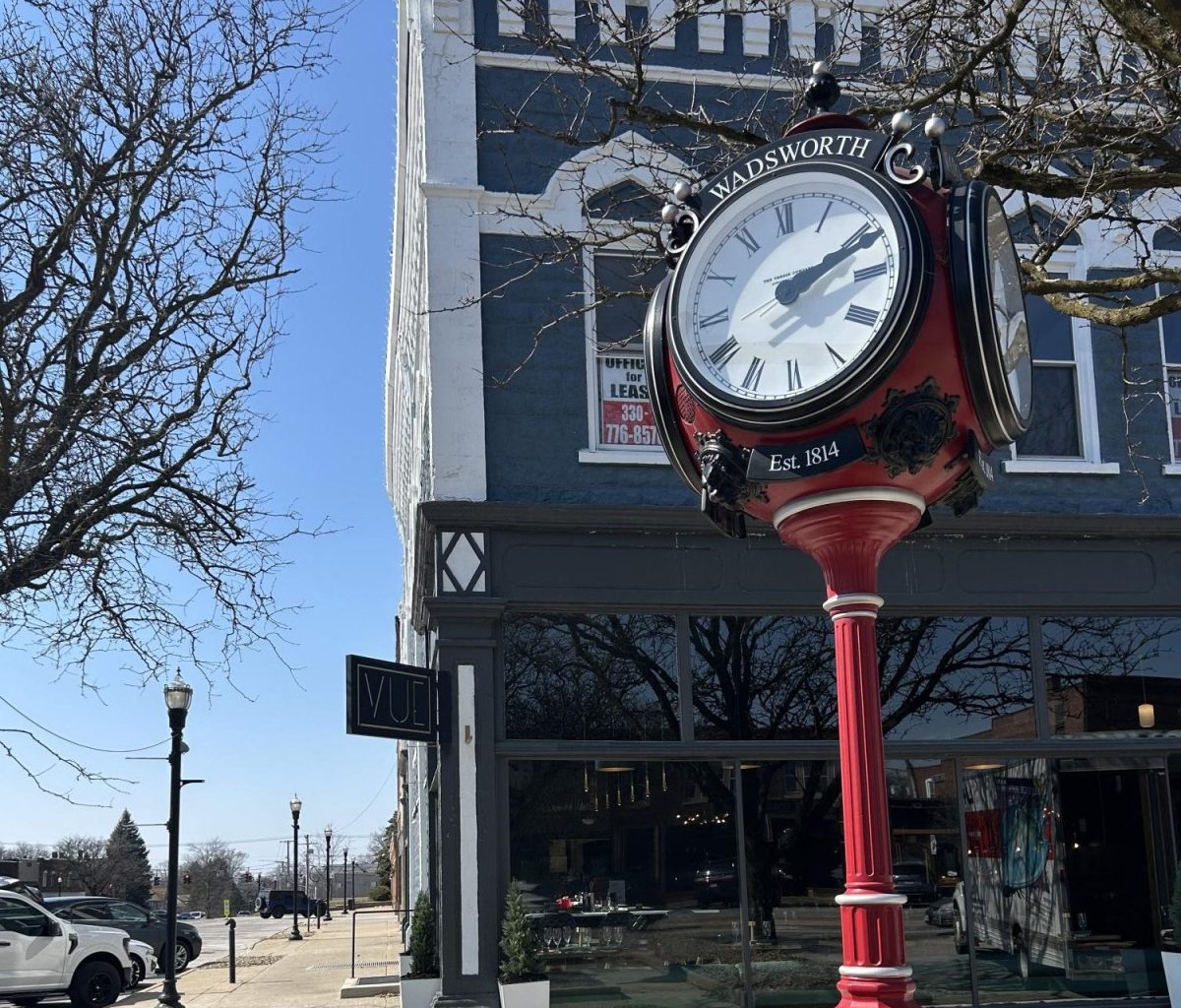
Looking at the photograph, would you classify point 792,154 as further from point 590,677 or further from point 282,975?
point 282,975

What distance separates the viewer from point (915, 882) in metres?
13.1

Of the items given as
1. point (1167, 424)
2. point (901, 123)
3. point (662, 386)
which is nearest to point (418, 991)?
point (1167, 424)

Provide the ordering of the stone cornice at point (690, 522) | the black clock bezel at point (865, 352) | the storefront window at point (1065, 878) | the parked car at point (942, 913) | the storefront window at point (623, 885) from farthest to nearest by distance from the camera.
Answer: the storefront window at point (1065, 878) < the parked car at point (942, 913) < the stone cornice at point (690, 522) < the storefront window at point (623, 885) < the black clock bezel at point (865, 352)

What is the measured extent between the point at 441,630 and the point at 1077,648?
20.7 ft

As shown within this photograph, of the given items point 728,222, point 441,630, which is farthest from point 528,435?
point 728,222

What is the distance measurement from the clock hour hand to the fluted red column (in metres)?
0.63

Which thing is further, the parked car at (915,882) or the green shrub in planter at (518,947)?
the parked car at (915,882)

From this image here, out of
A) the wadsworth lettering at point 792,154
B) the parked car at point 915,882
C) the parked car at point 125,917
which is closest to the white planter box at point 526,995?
the parked car at point 915,882

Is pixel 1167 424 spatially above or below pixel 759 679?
above

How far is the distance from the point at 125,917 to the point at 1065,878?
18.3 m

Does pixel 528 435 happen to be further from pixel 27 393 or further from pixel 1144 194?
pixel 1144 194

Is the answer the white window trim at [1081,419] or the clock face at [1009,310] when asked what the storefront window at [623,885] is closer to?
the white window trim at [1081,419]

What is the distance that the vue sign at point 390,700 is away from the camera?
39.6 feet

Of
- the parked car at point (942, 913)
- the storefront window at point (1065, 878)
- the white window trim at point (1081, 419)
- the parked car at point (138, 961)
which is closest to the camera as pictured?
the parked car at point (942, 913)
